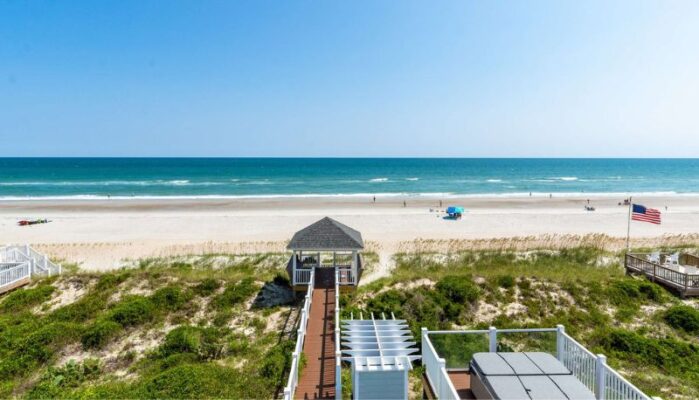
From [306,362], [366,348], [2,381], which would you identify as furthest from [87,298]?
[366,348]

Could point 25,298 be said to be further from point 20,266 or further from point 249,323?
point 249,323

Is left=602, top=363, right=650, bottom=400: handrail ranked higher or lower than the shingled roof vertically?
lower

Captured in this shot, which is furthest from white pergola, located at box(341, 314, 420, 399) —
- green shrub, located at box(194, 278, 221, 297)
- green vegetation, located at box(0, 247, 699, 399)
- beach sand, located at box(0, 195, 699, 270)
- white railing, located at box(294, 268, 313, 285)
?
beach sand, located at box(0, 195, 699, 270)

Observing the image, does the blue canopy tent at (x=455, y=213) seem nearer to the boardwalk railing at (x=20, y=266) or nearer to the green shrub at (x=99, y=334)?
the boardwalk railing at (x=20, y=266)

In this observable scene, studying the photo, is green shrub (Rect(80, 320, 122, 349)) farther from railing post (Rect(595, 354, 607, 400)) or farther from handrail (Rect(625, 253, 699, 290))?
handrail (Rect(625, 253, 699, 290))

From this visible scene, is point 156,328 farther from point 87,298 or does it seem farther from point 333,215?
point 333,215

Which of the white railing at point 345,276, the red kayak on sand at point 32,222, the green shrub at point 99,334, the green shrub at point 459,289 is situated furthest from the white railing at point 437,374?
the red kayak on sand at point 32,222
